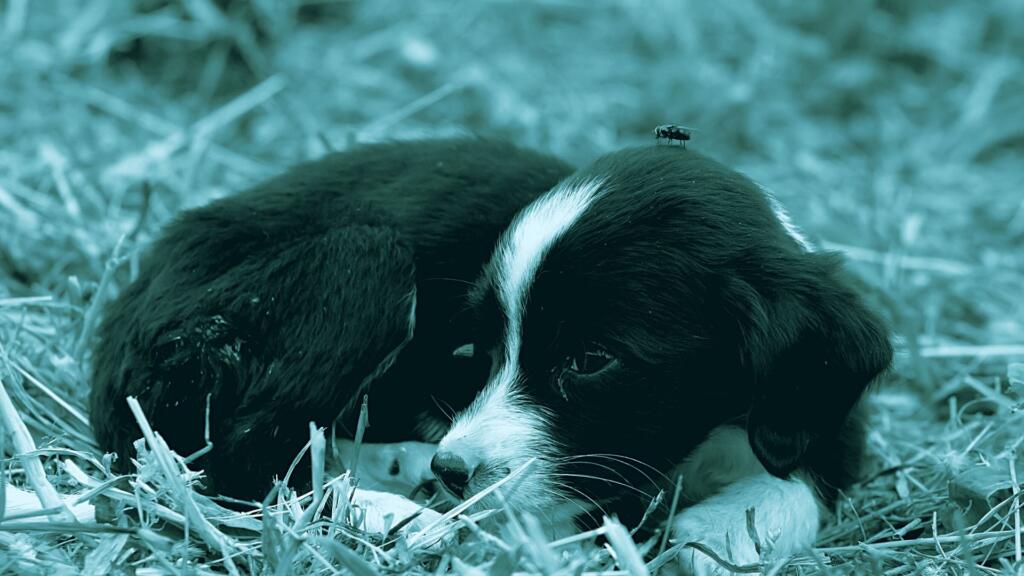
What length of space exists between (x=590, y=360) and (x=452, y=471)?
50 centimetres

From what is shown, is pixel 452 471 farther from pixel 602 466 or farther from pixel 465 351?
pixel 465 351

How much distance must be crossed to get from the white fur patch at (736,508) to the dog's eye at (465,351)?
0.74 m

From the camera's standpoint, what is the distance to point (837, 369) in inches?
132

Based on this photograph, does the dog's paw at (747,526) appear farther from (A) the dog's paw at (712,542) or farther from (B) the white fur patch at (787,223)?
Result: (B) the white fur patch at (787,223)

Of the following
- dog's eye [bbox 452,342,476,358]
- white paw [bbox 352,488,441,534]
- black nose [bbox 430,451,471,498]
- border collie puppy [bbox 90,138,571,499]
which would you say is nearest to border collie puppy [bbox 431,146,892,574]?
black nose [bbox 430,451,471,498]

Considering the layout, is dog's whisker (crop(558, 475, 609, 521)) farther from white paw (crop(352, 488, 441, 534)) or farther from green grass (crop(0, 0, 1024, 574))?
white paw (crop(352, 488, 441, 534))

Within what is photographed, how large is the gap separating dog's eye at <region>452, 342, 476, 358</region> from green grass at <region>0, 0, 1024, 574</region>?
2.49 ft

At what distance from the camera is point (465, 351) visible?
12.8ft

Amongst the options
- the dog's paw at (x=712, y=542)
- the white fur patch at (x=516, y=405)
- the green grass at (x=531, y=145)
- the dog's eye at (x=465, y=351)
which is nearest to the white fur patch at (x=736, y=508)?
the dog's paw at (x=712, y=542)

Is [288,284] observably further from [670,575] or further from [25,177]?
[25,177]

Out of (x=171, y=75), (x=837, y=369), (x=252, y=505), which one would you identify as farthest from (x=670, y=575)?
(x=171, y=75)

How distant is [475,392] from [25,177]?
2.95 meters

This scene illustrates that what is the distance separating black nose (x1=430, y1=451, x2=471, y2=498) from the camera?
3.30m

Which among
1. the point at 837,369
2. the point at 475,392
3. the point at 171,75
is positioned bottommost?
the point at 475,392
